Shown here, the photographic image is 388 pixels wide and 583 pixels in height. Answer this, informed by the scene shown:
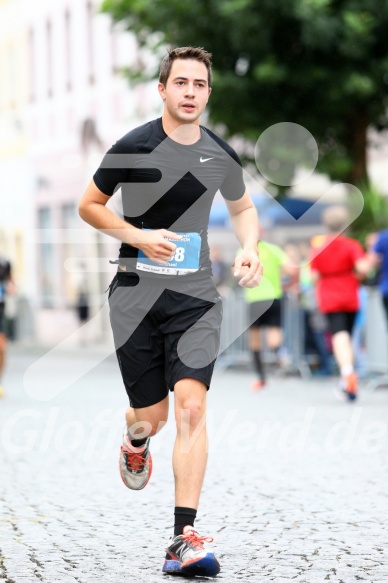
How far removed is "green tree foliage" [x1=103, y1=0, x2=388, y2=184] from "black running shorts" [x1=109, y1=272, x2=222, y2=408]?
1385 centimetres

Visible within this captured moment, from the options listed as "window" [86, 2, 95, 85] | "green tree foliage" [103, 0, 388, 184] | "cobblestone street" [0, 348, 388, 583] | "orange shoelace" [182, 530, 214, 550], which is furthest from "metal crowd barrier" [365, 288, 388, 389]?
"window" [86, 2, 95, 85]

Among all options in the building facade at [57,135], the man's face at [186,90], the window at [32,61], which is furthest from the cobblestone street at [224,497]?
the window at [32,61]

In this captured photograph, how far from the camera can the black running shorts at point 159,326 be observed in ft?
18.9

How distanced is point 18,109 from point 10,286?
26.4m

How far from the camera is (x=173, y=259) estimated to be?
571cm

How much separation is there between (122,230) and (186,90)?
1.93 ft

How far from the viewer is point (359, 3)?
780 inches

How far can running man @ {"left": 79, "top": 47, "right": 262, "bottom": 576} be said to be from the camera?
5.63 meters

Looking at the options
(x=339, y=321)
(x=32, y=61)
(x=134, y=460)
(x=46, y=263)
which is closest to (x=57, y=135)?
(x=46, y=263)

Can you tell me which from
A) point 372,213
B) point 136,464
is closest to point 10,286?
point 372,213

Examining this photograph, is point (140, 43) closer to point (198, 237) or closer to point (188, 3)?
point (188, 3)

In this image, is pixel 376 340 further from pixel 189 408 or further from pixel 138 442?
pixel 189 408

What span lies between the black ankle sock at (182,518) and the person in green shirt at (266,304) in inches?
393

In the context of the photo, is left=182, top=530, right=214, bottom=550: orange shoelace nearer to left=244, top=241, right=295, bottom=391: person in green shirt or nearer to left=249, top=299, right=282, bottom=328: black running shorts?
left=244, top=241, right=295, bottom=391: person in green shirt
